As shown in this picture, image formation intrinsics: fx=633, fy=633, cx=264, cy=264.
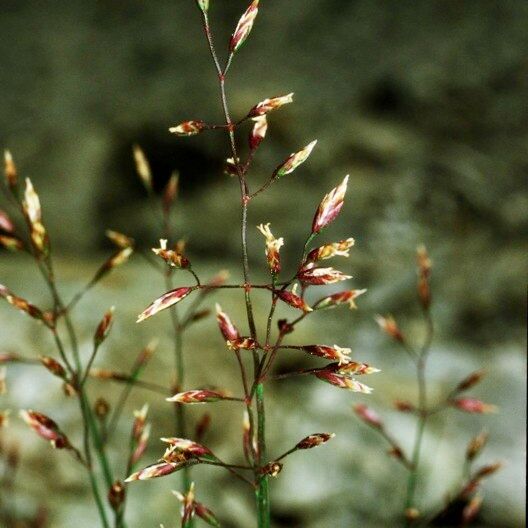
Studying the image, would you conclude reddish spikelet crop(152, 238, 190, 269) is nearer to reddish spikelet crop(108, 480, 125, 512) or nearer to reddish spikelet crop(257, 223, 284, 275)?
reddish spikelet crop(257, 223, 284, 275)

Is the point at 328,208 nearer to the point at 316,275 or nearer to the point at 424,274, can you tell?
the point at 316,275

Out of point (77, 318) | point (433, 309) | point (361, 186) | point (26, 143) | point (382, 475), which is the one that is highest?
point (26, 143)

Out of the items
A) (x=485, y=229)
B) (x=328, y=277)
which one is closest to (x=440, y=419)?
(x=485, y=229)

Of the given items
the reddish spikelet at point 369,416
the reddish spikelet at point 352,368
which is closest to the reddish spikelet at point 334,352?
the reddish spikelet at point 352,368

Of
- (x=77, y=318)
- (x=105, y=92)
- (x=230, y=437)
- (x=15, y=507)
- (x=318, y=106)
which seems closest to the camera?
(x=15, y=507)

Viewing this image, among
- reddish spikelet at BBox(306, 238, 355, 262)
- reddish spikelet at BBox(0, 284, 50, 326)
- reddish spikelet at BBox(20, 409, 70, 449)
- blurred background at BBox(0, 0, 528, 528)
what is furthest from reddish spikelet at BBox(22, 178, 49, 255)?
blurred background at BBox(0, 0, 528, 528)

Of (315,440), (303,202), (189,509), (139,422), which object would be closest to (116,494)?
(139,422)

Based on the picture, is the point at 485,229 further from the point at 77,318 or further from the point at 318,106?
the point at 77,318
